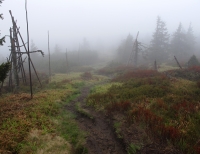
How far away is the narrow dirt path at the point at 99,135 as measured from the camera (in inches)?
257

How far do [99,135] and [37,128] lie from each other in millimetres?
3351

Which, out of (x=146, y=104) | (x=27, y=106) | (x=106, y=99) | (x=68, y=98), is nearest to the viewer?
(x=146, y=104)

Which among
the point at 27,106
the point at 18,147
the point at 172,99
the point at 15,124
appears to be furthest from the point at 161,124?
the point at 27,106

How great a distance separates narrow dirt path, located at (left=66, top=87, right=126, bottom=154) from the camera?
6.54 metres

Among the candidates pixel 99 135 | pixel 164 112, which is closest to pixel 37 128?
pixel 99 135

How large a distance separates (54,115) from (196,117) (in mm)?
8243

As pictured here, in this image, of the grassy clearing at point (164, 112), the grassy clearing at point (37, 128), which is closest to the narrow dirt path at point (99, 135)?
the grassy clearing at point (37, 128)

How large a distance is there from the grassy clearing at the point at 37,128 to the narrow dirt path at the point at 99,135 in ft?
1.38

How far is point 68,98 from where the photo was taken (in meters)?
13.9

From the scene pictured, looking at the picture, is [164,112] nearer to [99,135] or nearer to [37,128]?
[99,135]

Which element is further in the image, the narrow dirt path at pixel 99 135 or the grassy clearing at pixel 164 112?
the narrow dirt path at pixel 99 135

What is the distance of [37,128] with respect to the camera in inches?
319

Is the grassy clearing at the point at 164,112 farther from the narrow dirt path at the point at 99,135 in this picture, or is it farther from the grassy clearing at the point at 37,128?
the grassy clearing at the point at 37,128

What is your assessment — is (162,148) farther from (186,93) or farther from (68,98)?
(68,98)
